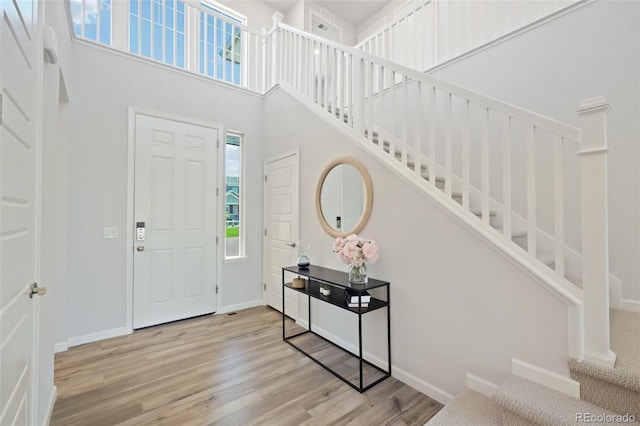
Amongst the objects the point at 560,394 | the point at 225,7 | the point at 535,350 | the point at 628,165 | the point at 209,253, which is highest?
the point at 225,7

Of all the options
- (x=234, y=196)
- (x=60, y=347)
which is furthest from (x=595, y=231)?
(x=60, y=347)

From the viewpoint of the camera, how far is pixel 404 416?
6.06 feet

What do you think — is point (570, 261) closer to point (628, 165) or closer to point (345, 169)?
point (628, 165)

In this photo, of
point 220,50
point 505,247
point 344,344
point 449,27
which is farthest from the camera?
point 220,50

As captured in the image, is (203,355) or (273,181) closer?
(203,355)

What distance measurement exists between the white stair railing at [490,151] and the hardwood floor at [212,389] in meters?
1.23

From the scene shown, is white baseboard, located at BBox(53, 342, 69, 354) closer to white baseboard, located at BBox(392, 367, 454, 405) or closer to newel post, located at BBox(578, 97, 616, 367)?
white baseboard, located at BBox(392, 367, 454, 405)

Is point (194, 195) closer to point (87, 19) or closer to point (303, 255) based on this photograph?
point (303, 255)

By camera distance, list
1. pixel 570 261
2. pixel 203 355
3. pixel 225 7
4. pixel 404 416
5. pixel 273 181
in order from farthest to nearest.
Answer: pixel 225 7
pixel 273 181
pixel 203 355
pixel 570 261
pixel 404 416

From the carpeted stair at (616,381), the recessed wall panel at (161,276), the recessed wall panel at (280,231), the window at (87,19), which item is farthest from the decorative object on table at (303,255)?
the window at (87,19)

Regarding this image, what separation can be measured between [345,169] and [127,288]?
269 centimetres

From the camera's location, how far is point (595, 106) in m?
1.39

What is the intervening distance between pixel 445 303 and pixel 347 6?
221 inches

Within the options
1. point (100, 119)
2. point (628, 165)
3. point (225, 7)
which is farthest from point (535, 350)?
point (225, 7)
